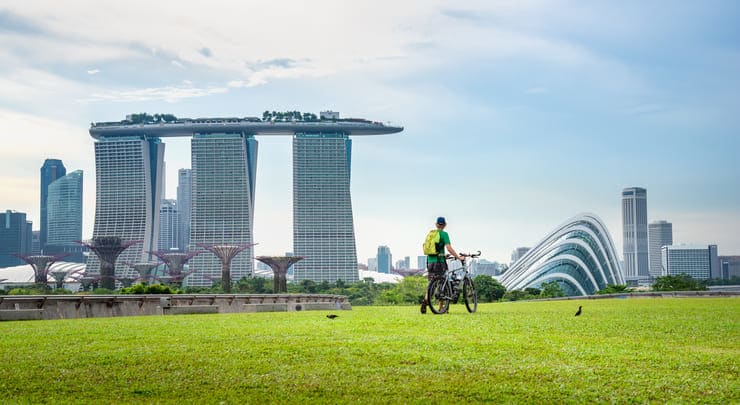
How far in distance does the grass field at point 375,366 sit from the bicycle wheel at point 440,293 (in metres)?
4.94

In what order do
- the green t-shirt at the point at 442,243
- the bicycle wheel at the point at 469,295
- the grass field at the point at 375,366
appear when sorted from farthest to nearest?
the bicycle wheel at the point at 469,295, the green t-shirt at the point at 442,243, the grass field at the point at 375,366

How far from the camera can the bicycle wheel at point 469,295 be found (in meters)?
18.8

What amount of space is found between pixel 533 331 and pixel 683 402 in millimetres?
5504

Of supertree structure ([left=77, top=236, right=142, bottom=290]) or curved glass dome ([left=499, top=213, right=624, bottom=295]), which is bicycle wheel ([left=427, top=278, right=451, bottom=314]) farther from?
supertree structure ([left=77, top=236, right=142, bottom=290])

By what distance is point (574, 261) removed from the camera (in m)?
127

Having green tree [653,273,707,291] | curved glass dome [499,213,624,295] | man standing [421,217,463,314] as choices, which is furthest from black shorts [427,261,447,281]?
curved glass dome [499,213,624,295]

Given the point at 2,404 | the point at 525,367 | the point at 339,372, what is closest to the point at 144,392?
the point at 2,404

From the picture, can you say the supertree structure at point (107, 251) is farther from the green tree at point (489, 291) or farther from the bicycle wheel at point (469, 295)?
the bicycle wheel at point (469, 295)

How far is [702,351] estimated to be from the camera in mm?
10344

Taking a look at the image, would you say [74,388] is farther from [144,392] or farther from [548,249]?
[548,249]

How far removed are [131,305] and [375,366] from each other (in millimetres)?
17697

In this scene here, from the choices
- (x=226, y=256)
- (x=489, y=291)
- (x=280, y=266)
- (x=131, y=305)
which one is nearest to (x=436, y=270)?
(x=131, y=305)

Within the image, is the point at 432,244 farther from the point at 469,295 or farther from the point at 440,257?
the point at 469,295

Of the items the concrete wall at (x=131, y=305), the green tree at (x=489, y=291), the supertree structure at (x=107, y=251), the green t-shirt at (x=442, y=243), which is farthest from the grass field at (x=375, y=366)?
the supertree structure at (x=107, y=251)
